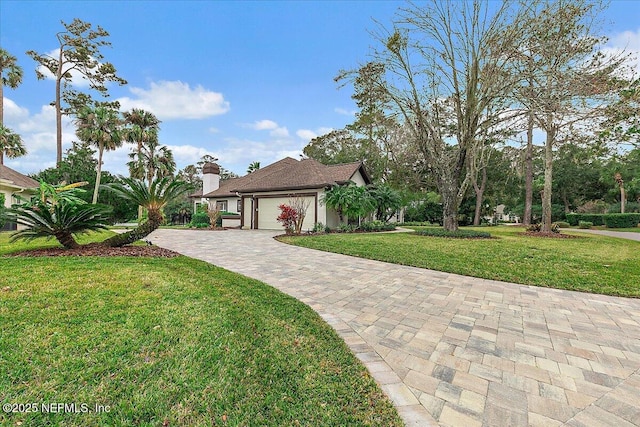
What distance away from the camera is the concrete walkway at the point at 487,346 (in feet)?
6.17

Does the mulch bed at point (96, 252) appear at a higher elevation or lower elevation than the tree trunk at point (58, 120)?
lower

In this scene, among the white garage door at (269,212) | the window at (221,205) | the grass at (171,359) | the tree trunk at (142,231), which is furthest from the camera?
the window at (221,205)

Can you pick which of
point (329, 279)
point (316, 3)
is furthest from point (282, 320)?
point (316, 3)

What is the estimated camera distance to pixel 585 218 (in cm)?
2350

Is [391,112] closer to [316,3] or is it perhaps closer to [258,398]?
[316,3]

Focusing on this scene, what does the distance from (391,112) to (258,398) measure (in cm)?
1371

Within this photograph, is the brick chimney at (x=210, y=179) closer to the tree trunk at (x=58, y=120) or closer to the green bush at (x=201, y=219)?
the green bush at (x=201, y=219)

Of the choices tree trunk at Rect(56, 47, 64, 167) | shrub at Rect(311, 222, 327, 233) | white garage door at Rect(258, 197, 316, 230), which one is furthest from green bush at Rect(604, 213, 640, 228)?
tree trunk at Rect(56, 47, 64, 167)

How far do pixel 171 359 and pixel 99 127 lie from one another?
2207 centimetres

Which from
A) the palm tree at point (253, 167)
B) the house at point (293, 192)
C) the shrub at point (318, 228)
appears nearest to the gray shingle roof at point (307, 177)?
the house at point (293, 192)

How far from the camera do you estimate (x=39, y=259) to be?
4.98 metres

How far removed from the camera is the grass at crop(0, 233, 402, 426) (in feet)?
5.68

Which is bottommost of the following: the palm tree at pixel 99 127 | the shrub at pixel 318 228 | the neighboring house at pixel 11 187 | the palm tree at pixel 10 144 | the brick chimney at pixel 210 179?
the shrub at pixel 318 228

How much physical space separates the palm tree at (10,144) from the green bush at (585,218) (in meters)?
41.0
